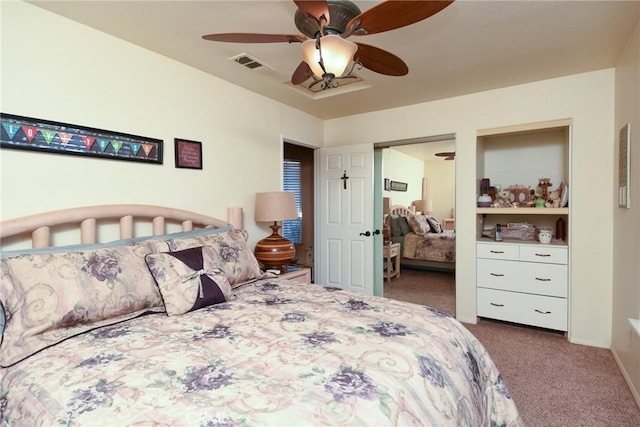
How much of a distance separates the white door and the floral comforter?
7.15ft

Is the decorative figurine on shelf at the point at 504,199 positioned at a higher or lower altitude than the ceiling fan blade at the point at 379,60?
lower

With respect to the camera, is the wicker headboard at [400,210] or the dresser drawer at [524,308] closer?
the dresser drawer at [524,308]

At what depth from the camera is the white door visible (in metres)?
3.81

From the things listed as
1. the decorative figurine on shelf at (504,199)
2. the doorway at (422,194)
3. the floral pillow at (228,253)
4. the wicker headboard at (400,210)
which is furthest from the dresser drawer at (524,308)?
the wicker headboard at (400,210)

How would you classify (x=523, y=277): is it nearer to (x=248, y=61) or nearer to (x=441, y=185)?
(x=248, y=61)

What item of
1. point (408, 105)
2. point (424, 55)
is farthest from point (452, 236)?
point (424, 55)

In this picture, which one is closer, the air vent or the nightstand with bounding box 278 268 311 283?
the air vent

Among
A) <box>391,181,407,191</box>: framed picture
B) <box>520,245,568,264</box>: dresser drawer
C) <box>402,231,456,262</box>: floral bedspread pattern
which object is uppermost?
<box>391,181,407,191</box>: framed picture

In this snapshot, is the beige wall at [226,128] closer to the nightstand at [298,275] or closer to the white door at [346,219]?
the white door at [346,219]

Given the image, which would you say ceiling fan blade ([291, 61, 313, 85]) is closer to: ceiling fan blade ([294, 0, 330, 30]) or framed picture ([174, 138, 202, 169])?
ceiling fan blade ([294, 0, 330, 30])

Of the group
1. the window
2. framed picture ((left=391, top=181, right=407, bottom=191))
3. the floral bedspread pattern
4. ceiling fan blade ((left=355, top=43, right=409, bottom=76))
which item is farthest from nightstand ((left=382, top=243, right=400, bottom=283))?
ceiling fan blade ((left=355, top=43, right=409, bottom=76))

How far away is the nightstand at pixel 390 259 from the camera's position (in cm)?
504

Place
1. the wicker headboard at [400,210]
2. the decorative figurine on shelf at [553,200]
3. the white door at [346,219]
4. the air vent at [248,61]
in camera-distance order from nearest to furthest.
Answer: the air vent at [248,61]
the decorative figurine on shelf at [553,200]
the white door at [346,219]
the wicker headboard at [400,210]

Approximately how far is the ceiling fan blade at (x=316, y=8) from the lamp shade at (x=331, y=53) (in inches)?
3.0
